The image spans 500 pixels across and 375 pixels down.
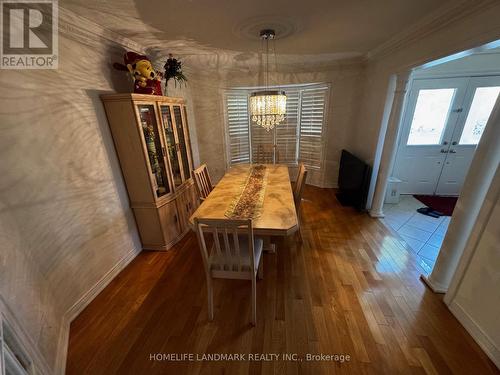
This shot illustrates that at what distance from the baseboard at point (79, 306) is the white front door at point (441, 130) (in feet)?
14.4

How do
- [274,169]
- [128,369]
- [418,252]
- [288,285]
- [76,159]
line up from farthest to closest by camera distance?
1. [274,169]
2. [418,252]
3. [288,285]
4. [76,159]
5. [128,369]

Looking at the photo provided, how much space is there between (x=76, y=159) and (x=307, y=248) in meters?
2.44

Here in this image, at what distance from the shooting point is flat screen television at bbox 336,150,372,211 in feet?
9.75

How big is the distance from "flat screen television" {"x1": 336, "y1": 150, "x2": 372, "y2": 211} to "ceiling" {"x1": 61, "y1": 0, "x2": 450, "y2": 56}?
1.59 meters

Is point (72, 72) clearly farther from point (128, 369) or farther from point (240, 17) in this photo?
point (128, 369)

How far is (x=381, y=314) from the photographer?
1.60 m

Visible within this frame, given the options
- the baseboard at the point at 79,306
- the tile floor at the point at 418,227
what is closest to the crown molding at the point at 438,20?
the tile floor at the point at 418,227

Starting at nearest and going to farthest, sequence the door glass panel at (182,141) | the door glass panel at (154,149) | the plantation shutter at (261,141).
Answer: the door glass panel at (154,149)
the door glass panel at (182,141)
the plantation shutter at (261,141)

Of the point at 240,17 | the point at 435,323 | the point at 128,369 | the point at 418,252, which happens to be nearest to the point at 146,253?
the point at 128,369

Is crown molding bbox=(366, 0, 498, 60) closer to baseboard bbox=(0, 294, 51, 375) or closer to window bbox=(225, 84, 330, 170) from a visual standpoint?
window bbox=(225, 84, 330, 170)

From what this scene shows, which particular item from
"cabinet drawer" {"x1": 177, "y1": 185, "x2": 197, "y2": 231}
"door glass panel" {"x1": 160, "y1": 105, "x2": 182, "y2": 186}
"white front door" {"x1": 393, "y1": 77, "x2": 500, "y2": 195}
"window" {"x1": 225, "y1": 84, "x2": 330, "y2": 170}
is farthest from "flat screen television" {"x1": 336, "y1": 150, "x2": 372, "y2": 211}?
"door glass panel" {"x1": 160, "y1": 105, "x2": 182, "y2": 186}

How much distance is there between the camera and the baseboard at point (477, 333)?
4.23 ft

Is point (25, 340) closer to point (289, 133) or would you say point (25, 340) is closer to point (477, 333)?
point (477, 333)

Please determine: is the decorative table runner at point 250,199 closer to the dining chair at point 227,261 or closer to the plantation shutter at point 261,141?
the dining chair at point 227,261
